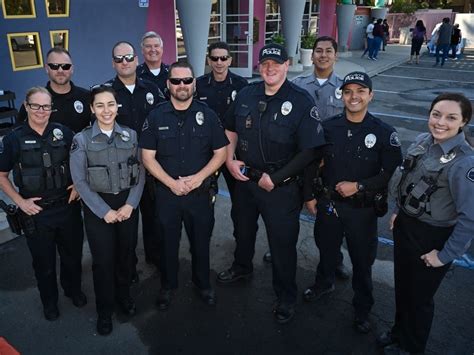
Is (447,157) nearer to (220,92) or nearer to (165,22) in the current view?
(220,92)

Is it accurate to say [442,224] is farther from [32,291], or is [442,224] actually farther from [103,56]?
[103,56]

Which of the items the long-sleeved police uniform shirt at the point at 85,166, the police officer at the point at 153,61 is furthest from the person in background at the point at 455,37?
the long-sleeved police uniform shirt at the point at 85,166

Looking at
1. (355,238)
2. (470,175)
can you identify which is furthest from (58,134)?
(470,175)

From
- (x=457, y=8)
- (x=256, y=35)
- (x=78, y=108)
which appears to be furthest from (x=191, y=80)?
(x=457, y=8)

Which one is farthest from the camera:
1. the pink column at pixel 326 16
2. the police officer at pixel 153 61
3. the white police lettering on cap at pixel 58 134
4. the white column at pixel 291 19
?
the pink column at pixel 326 16

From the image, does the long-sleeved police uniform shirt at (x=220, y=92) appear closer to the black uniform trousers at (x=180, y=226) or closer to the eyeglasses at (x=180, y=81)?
the eyeglasses at (x=180, y=81)

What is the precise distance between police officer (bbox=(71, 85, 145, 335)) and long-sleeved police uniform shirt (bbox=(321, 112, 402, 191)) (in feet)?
5.04

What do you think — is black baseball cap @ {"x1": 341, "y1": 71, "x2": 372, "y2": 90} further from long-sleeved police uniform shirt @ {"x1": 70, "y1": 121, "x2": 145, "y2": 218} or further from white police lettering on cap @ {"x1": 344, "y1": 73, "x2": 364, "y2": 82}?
long-sleeved police uniform shirt @ {"x1": 70, "y1": 121, "x2": 145, "y2": 218}

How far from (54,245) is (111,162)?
92 cm

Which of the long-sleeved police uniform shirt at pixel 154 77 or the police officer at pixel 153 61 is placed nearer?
the police officer at pixel 153 61

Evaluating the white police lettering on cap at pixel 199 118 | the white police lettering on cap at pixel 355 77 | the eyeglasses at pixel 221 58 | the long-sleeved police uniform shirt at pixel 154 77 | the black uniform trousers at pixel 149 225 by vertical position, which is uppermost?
the eyeglasses at pixel 221 58

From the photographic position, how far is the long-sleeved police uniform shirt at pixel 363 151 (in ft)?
9.71

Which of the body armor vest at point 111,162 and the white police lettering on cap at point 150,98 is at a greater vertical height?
the white police lettering on cap at point 150,98

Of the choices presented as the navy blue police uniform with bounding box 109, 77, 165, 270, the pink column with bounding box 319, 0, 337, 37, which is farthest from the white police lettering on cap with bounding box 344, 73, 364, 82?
the pink column with bounding box 319, 0, 337, 37
